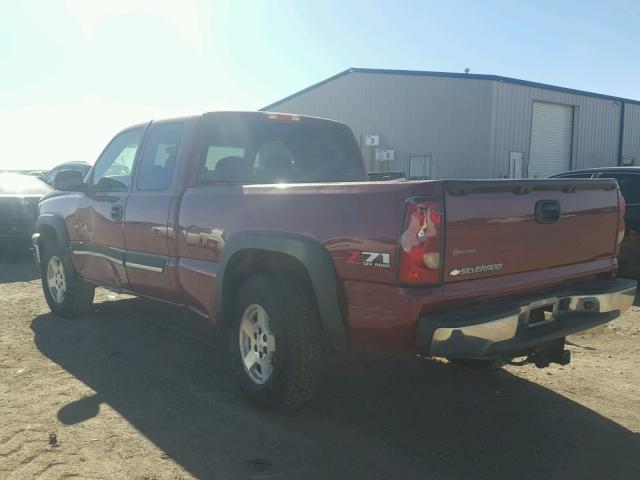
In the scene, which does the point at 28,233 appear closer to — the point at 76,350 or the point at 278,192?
the point at 76,350

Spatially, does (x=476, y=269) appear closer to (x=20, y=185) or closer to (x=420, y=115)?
(x=20, y=185)

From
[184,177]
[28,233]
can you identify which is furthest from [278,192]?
[28,233]

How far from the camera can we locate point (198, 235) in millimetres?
3865

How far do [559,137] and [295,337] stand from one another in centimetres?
1948

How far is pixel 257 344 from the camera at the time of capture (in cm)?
362

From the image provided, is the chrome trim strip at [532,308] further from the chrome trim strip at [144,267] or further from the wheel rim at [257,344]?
the chrome trim strip at [144,267]

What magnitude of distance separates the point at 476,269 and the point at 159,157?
9.35 ft

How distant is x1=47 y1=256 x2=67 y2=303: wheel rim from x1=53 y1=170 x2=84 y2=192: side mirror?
1011 millimetres

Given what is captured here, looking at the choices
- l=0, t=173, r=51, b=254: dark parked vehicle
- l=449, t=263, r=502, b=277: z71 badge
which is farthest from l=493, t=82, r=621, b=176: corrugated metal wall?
l=449, t=263, r=502, b=277: z71 badge

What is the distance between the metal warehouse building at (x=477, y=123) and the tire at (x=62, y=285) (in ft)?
47.7

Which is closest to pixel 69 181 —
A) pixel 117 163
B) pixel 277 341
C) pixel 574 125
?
pixel 117 163

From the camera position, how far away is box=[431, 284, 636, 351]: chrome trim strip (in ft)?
8.73

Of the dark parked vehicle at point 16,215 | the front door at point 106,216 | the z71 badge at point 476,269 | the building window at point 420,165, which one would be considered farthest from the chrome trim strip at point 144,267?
the building window at point 420,165

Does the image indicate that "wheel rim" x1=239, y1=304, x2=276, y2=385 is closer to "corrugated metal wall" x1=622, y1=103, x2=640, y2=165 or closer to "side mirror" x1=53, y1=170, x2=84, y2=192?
"side mirror" x1=53, y1=170, x2=84, y2=192
